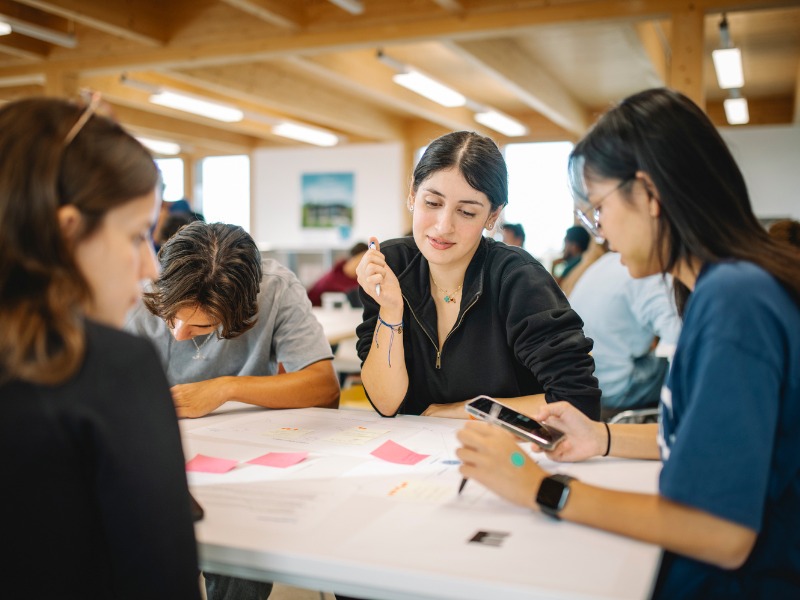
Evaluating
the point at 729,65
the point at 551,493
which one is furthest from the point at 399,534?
the point at 729,65

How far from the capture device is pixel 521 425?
142 centimetres

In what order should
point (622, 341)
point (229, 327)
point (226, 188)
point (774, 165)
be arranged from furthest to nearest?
point (226, 188) → point (774, 165) → point (622, 341) → point (229, 327)

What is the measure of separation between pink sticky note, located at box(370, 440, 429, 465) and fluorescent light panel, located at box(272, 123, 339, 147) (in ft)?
29.2

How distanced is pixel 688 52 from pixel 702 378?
420 centimetres

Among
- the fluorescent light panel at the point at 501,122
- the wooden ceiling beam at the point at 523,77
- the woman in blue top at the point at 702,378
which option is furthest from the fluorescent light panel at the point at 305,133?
the woman in blue top at the point at 702,378

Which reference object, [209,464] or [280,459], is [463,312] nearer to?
[280,459]

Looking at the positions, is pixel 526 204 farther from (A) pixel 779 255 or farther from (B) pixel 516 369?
(A) pixel 779 255

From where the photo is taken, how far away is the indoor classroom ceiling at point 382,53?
5.02 meters

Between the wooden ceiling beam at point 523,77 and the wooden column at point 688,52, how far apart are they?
69.4 inches

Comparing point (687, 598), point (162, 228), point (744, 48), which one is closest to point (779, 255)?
point (687, 598)

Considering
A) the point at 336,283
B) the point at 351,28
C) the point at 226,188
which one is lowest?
the point at 336,283

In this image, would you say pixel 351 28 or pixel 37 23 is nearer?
pixel 351 28

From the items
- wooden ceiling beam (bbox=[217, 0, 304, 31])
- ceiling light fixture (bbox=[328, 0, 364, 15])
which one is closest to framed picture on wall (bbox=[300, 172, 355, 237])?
wooden ceiling beam (bbox=[217, 0, 304, 31])

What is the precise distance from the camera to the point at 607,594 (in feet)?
2.98
